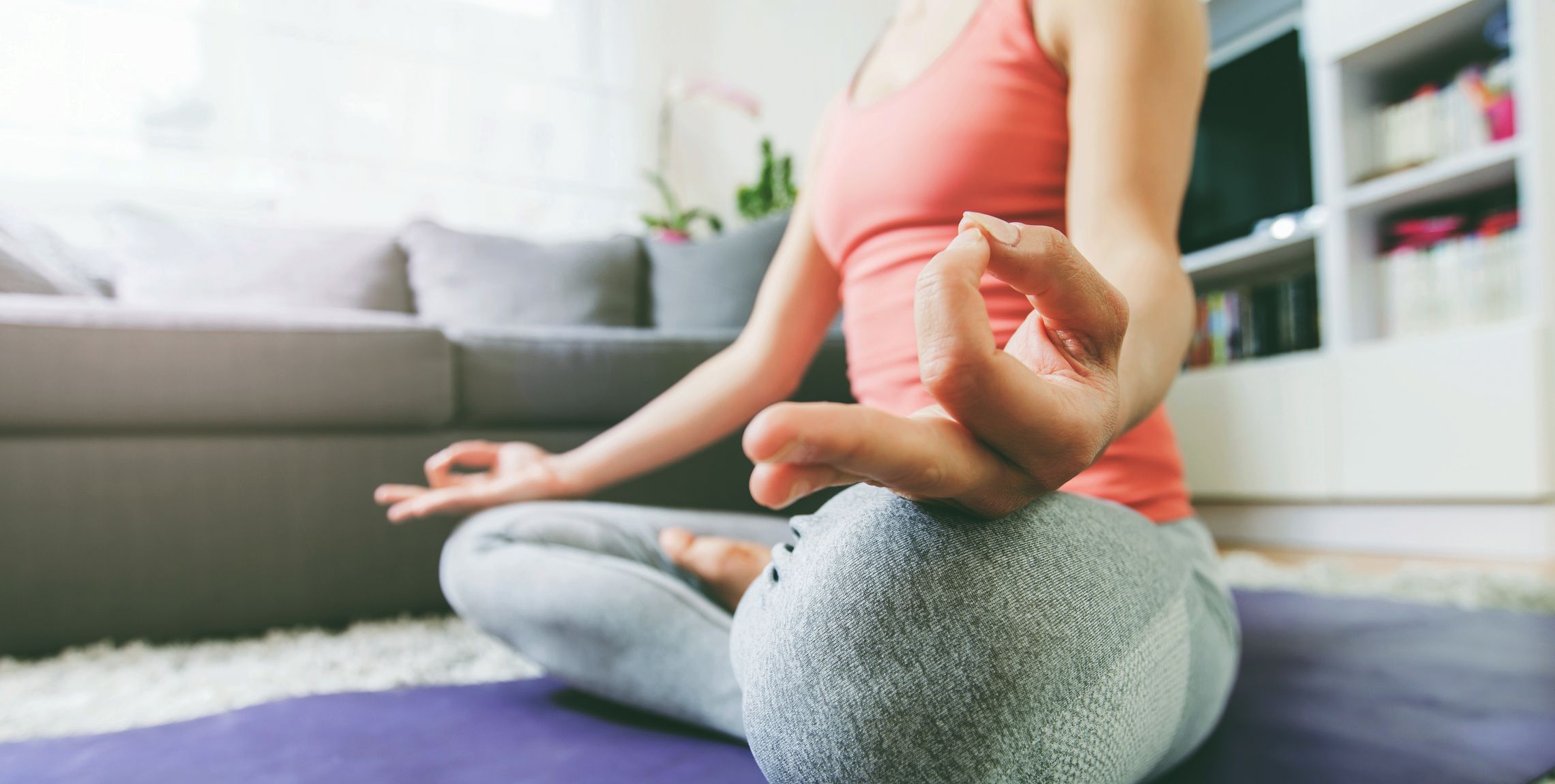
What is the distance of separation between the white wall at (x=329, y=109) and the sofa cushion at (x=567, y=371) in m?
1.56

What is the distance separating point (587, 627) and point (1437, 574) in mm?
1442

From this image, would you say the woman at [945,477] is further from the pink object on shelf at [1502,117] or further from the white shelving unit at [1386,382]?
the pink object on shelf at [1502,117]

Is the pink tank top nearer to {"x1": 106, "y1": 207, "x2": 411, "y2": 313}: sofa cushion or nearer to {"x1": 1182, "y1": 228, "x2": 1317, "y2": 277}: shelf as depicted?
{"x1": 106, "y1": 207, "x2": 411, "y2": 313}: sofa cushion

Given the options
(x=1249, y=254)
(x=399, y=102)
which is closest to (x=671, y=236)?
(x=399, y=102)

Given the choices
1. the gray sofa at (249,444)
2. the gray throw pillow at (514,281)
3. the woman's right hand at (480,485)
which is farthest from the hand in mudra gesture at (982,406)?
the gray throw pillow at (514,281)

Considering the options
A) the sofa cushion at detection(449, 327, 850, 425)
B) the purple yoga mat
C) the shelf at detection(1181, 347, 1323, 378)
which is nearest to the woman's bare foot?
the purple yoga mat

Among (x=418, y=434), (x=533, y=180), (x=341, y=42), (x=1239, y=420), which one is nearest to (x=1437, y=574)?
(x=1239, y=420)

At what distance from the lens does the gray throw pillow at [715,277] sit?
6.93ft

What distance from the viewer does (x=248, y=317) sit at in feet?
3.99

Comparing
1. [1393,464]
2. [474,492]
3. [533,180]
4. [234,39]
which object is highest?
[234,39]

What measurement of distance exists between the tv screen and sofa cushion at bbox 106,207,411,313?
2243mm

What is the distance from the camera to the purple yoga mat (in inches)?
22.0

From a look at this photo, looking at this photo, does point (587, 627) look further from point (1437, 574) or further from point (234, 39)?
point (234, 39)

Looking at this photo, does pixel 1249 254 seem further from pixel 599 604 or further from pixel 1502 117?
pixel 599 604
